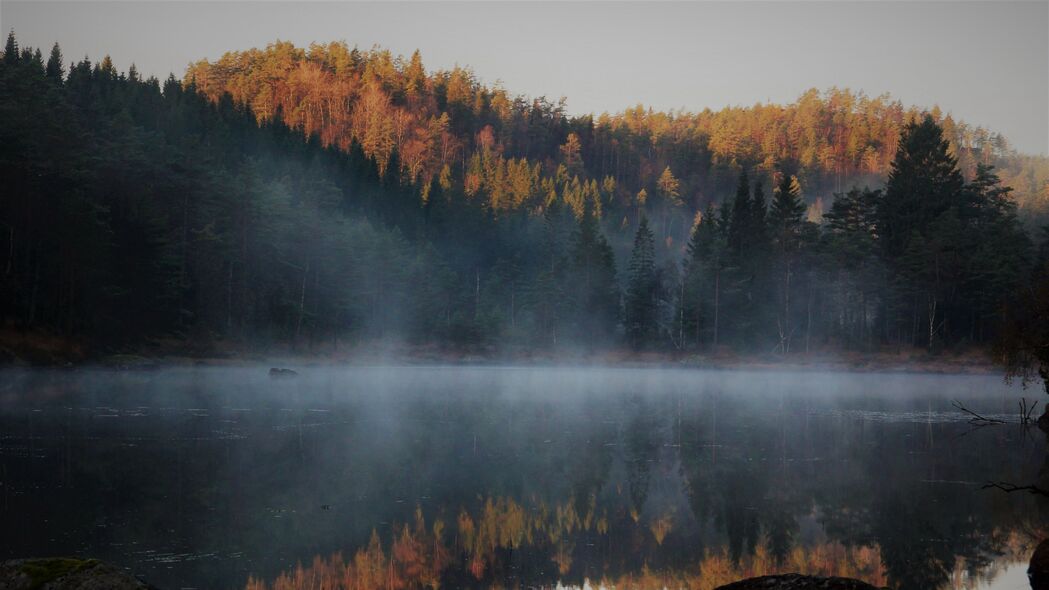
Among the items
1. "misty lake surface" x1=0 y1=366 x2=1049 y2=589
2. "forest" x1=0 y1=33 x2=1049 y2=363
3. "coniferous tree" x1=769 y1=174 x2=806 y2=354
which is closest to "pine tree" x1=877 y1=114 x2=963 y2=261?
"forest" x1=0 y1=33 x2=1049 y2=363

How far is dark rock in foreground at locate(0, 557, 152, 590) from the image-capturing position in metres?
8.62

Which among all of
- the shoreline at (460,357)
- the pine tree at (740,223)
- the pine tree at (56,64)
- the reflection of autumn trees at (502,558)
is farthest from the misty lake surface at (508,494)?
the pine tree at (56,64)

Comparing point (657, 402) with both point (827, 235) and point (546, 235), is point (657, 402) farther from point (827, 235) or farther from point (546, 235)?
point (546, 235)

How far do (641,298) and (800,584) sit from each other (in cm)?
9231

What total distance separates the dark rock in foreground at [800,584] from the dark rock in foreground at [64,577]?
20.1 ft

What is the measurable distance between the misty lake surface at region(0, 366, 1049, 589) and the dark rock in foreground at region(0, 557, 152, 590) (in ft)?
15.4

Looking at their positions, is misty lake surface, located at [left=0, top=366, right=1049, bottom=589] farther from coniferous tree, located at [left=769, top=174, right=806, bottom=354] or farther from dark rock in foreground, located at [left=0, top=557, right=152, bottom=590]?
coniferous tree, located at [left=769, top=174, right=806, bottom=354]

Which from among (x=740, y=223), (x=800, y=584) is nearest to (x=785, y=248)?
(x=740, y=223)

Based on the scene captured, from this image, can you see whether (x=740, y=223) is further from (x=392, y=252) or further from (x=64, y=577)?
(x=64, y=577)

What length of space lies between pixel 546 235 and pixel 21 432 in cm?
8756

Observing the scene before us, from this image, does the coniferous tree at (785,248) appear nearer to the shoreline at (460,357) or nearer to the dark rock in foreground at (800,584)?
the shoreline at (460,357)

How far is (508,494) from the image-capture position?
20891 millimetres

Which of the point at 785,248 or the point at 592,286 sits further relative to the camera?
the point at 592,286

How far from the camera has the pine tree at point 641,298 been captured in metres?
100
